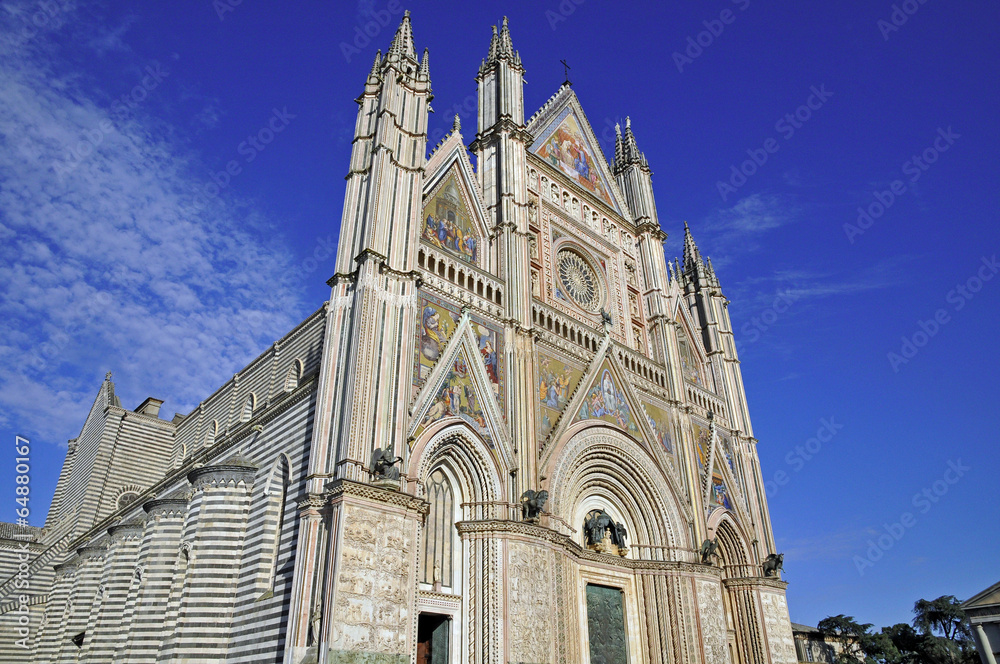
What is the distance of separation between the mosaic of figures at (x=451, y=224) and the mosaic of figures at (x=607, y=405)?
590 cm

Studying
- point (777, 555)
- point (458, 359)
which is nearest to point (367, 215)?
point (458, 359)

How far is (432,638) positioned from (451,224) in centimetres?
1187

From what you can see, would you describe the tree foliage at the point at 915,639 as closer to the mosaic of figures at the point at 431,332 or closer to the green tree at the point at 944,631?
the green tree at the point at 944,631

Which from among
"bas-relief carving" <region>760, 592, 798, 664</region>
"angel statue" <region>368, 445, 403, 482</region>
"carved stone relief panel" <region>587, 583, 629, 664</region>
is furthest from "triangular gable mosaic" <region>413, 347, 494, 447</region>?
"bas-relief carving" <region>760, 592, 798, 664</region>

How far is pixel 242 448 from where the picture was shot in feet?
65.8

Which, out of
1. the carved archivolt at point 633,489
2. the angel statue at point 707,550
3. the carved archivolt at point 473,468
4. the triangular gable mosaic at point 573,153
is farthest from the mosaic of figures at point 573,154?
the angel statue at point 707,550

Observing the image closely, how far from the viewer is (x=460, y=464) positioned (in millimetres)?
17797

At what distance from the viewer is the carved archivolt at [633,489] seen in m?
21.4

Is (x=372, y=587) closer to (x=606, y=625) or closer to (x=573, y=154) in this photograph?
(x=606, y=625)

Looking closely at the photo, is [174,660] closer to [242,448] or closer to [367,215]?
[242,448]

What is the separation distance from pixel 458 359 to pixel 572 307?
7.54 m

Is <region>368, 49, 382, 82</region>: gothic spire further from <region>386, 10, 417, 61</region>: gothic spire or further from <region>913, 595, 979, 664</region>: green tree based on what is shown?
<region>913, 595, 979, 664</region>: green tree

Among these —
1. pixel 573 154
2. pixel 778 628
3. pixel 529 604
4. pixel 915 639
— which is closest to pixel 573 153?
pixel 573 154

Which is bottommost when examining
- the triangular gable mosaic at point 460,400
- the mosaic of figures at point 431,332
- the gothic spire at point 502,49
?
the triangular gable mosaic at point 460,400
